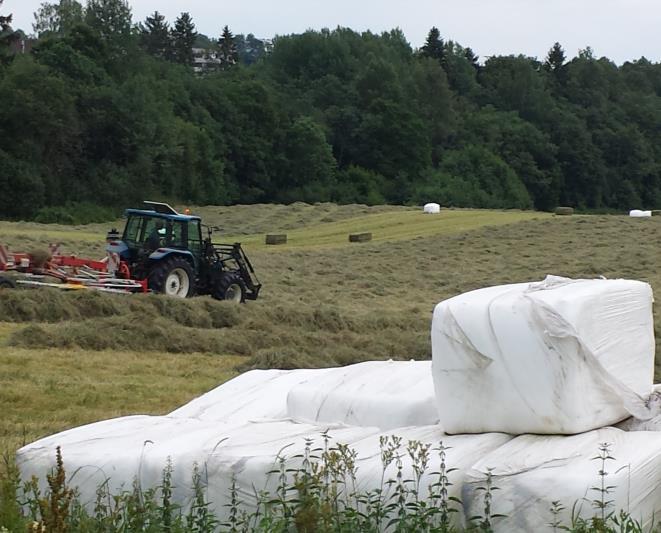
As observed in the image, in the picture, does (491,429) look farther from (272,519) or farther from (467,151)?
(467,151)

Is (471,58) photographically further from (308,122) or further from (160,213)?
(160,213)

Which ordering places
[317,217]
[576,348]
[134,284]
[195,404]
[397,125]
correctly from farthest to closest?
[397,125], [317,217], [134,284], [195,404], [576,348]

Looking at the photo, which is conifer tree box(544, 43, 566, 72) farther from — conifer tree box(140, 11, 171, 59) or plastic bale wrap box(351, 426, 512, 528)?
plastic bale wrap box(351, 426, 512, 528)

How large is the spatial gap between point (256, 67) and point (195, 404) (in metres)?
92.9

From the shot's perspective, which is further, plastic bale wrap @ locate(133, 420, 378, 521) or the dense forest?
the dense forest

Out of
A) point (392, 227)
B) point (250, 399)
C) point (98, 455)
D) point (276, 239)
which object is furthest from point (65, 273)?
point (392, 227)

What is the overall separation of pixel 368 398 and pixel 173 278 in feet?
48.6

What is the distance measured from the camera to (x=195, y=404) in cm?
829

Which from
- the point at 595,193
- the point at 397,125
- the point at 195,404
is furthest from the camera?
the point at 595,193

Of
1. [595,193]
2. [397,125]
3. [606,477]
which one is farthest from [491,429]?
[595,193]

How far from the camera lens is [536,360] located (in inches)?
255

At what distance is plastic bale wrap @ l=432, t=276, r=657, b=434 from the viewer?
6.46 meters

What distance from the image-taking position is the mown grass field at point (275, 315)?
12.6m

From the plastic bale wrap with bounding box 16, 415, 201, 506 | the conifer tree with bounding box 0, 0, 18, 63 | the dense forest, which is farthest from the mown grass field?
the conifer tree with bounding box 0, 0, 18, 63
